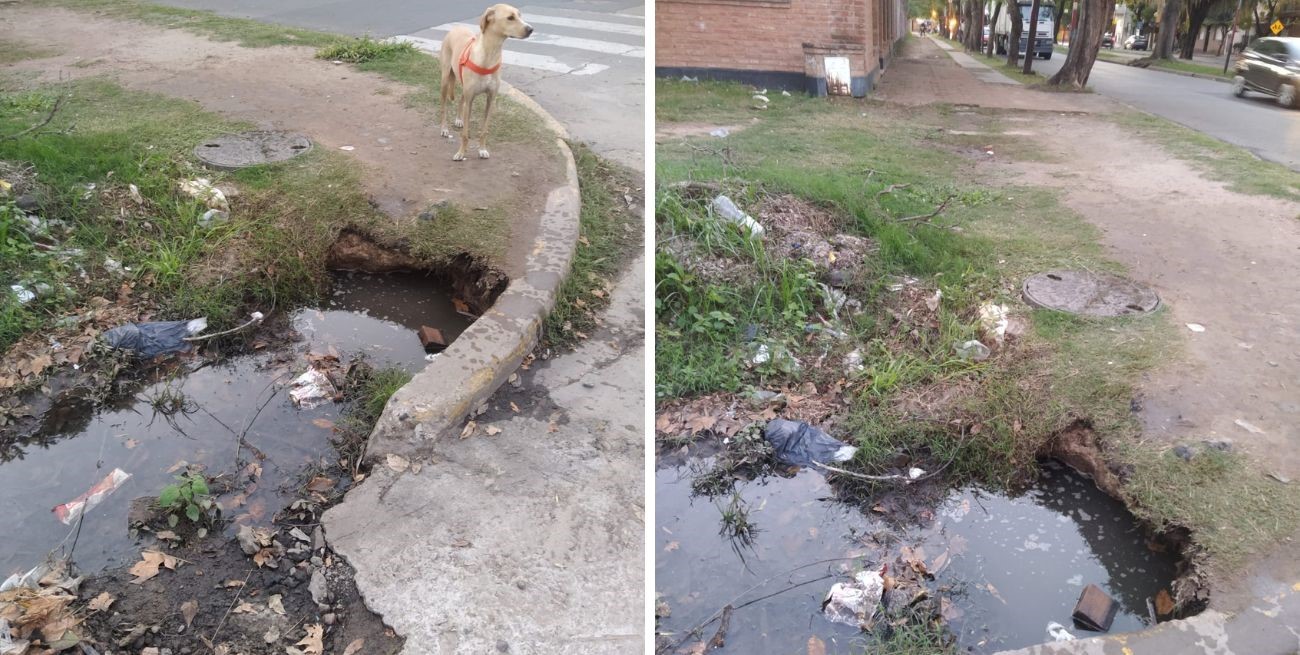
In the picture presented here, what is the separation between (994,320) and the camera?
4.04 meters

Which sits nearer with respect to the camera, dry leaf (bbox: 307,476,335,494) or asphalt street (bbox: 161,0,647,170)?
dry leaf (bbox: 307,476,335,494)

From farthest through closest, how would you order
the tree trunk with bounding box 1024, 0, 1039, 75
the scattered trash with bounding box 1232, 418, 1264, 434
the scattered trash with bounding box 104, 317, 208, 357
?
the tree trunk with bounding box 1024, 0, 1039, 75
the scattered trash with bounding box 104, 317, 208, 357
the scattered trash with bounding box 1232, 418, 1264, 434

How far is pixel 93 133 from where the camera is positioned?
525cm

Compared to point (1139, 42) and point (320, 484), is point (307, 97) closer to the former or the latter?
point (320, 484)

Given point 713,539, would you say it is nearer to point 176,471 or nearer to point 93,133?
point 176,471

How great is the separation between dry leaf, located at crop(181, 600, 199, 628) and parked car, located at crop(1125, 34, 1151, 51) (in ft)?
155

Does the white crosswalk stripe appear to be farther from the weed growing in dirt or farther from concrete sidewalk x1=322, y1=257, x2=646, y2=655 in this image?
concrete sidewalk x1=322, y1=257, x2=646, y2=655

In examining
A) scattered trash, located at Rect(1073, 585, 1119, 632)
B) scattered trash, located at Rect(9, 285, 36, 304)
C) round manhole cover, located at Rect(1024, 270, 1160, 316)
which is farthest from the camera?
round manhole cover, located at Rect(1024, 270, 1160, 316)

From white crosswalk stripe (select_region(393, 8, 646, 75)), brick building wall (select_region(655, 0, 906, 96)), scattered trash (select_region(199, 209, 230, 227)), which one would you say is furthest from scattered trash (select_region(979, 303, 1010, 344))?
brick building wall (select_region(655, 0, 906, 96))

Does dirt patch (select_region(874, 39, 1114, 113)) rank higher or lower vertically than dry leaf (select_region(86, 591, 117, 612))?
higher

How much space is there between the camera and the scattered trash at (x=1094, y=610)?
2.52 meters

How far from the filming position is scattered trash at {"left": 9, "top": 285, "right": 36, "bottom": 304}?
12.5 ft

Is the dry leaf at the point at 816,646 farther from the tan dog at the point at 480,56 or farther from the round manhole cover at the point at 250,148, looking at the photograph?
the round manhole cover at the point at 250,148

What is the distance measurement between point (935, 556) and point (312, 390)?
2.43m
